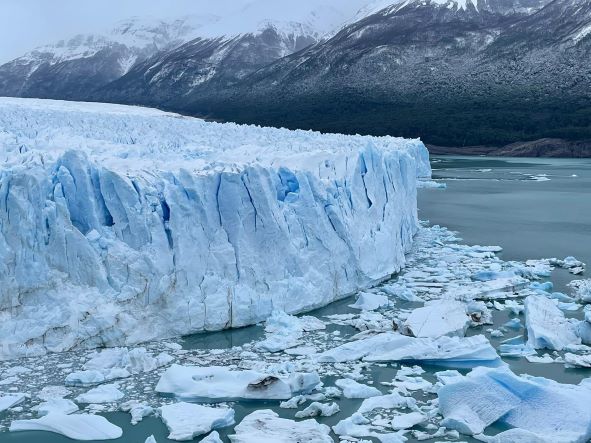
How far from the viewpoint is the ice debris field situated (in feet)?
14.4

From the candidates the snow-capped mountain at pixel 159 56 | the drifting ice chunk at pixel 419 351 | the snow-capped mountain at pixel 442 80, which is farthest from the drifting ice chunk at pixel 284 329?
the snow-capped mountain at pixel 159 56

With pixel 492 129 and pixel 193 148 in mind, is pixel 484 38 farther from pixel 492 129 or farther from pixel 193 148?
pixel 193 148

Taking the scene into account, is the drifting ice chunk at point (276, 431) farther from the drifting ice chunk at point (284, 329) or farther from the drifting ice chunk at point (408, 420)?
the drifting ice chunk at point (284, 329)

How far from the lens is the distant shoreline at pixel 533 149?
32.1 meters

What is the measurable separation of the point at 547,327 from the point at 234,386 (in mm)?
2842

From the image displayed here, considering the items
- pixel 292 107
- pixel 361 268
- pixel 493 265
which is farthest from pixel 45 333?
pixel 292 107

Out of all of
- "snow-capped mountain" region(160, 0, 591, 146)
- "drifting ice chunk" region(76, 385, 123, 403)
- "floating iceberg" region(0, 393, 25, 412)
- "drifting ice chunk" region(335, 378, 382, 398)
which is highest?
"snow-capped mountain" region(160, 0, 591, 146)

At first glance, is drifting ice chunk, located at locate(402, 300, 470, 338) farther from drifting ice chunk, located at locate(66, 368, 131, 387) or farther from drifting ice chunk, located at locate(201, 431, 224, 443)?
drifting ice chunk, located at locate(66, 368, 131, 387)

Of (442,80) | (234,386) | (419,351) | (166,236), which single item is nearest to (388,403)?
(419,351)

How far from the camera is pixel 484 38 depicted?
4822 centimetres

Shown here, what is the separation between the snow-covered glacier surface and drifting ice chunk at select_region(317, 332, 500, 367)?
110 centimetres

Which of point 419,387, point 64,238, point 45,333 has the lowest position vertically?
point 419,387

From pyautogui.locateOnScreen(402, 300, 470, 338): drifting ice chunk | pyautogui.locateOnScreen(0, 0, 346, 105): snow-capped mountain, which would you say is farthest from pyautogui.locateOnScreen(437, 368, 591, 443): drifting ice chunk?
pyautogui.locateOnScreen(0, 0, 346, 105): snow-capped mountain

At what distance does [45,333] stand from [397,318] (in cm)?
304
